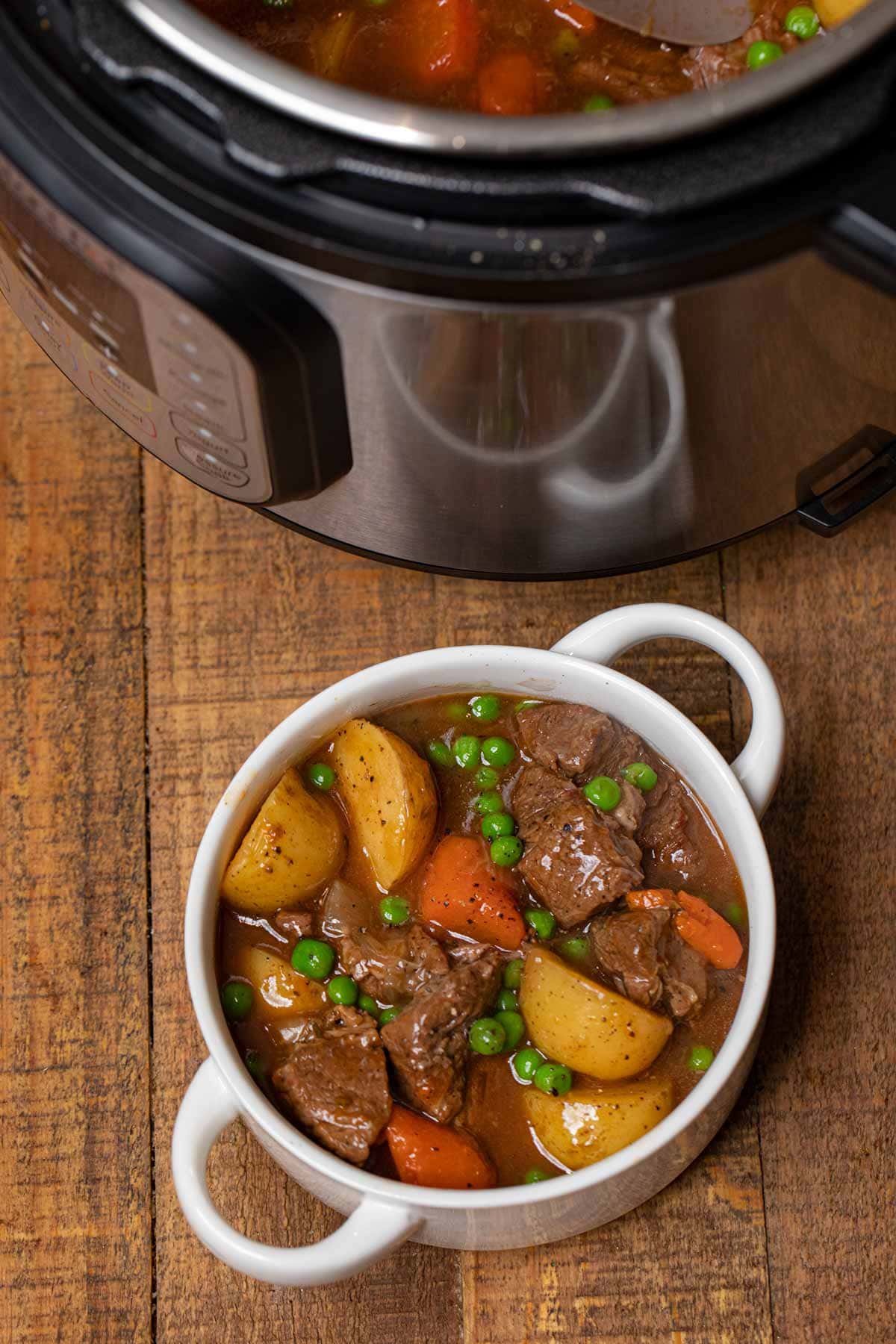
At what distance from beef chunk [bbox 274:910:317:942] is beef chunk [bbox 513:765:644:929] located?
24 cm

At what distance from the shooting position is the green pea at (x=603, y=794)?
162 cm

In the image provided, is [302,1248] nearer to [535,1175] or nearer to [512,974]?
[535,1175]

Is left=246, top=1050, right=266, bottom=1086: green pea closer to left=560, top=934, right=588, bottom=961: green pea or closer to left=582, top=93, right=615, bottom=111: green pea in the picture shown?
left=560, top=934, right=588, bottom=961: green pea

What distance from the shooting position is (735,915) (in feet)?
5.22

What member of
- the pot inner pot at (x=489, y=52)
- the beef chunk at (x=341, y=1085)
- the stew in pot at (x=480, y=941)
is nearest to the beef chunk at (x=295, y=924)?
the stew in pot at (x=480, y=941)

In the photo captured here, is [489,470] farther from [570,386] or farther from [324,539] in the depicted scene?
[324,539]

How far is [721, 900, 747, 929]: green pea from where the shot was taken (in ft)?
5.20

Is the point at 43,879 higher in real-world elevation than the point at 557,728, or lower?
lower

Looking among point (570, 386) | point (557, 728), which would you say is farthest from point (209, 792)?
point (570, 386)

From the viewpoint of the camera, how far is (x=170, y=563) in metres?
1.92

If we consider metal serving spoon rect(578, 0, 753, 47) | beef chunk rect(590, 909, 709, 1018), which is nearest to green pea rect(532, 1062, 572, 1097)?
beef chunk rect(590, 909, 709, 1018)

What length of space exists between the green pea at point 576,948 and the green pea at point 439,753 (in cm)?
25

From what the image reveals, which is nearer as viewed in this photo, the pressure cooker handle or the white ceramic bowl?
the pressure cooker handle

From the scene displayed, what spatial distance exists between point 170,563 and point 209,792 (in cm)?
32
